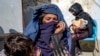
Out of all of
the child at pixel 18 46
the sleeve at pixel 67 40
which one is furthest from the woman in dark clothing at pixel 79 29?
the child at pixel 18 46

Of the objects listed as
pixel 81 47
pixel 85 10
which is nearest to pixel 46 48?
pixel 81 47

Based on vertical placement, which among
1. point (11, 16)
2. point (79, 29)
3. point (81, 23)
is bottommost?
point (79, 29)

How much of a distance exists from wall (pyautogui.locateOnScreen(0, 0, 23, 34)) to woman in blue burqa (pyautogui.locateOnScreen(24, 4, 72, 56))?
85.1 inches

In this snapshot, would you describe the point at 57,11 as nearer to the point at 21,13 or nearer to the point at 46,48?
the point at 46,48

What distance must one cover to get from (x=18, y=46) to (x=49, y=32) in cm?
76

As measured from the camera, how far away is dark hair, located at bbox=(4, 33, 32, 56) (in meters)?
1.88

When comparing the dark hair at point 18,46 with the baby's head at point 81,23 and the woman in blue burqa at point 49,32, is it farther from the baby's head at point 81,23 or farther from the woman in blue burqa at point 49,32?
the baby's head at point 81,23

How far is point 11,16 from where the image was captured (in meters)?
4.82

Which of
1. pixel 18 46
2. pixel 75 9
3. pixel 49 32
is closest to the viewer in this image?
pixel 18 46

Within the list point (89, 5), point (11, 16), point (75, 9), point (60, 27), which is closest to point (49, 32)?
point (60, 27)

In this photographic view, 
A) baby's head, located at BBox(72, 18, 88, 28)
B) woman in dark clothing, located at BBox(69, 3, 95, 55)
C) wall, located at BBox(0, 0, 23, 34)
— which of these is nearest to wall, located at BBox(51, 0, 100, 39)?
woman in dark clothing, located at BBox(69, 3, 95, 55)

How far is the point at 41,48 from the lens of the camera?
2.58 meters

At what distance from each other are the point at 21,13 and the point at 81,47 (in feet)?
4.14

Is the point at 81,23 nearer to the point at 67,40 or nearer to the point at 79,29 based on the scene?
the point at 79,29
